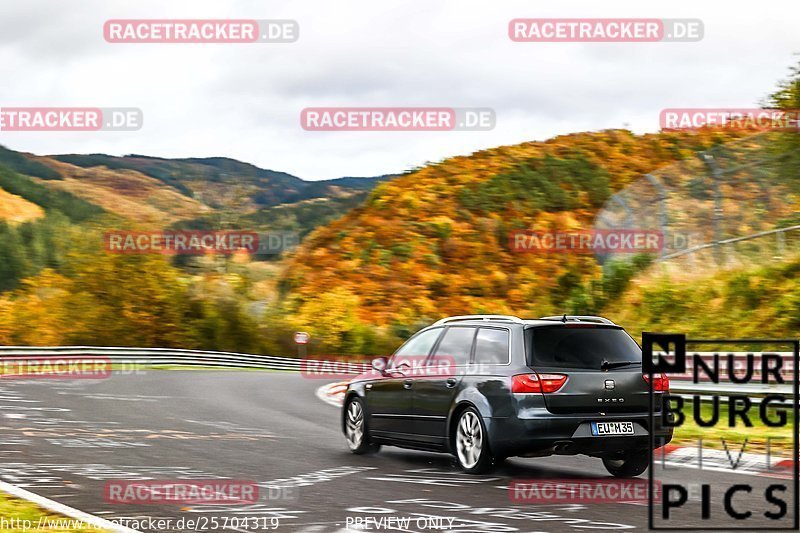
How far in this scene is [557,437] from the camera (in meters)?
11.1

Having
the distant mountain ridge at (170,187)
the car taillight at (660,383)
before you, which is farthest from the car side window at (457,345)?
the distant mountain ridge at (170,187)

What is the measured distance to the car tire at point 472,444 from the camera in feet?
37.4

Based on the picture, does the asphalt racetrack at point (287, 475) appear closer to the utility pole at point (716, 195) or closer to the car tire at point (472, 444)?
the car tire at point (472, 444)

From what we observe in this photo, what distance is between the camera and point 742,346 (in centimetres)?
2328

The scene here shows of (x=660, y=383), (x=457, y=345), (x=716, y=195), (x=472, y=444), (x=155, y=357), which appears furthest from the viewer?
(x=155, y=357)

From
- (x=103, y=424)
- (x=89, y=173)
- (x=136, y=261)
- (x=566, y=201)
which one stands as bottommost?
(x=103, y=424)

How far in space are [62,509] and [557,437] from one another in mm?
4765

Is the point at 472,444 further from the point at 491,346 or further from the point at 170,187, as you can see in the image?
the point at 170,187

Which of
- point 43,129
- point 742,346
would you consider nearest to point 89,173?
point 43,129

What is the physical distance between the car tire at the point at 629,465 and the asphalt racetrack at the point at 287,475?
0.22m

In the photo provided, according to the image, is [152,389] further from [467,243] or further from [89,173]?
[89,173]

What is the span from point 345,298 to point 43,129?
44.1 meters

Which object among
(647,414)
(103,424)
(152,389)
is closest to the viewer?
(647,414)

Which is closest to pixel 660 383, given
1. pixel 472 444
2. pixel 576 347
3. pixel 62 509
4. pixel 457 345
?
pixel 576 347
